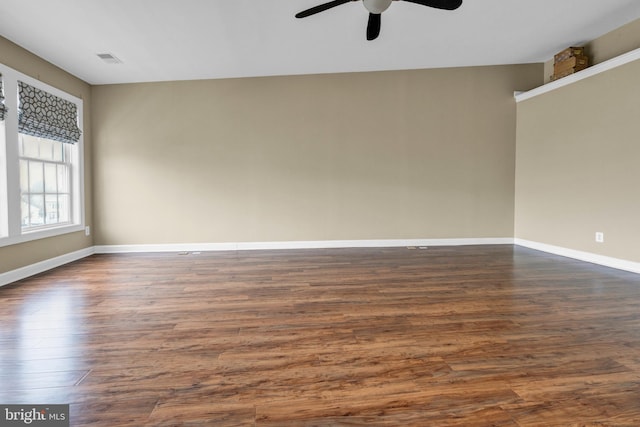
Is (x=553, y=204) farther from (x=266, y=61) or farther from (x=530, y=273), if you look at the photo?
(x=266, y=61)

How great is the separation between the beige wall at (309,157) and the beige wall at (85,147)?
143 millimetres

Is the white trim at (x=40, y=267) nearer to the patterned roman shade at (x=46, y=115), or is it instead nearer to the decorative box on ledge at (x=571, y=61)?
the patterned roman shade at (x=46, y=115)

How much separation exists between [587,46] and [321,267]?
177 inches

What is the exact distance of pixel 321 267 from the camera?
→ 13.2ft

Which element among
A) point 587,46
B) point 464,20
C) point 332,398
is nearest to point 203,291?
point 332,398

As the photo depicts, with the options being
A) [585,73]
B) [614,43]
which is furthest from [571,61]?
[614,43]

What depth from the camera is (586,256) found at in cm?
421

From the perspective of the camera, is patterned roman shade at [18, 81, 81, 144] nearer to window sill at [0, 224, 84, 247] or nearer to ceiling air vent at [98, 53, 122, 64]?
ceiling air vent at [98, 53, 122, 64]

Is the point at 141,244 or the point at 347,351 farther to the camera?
the point at 141,244

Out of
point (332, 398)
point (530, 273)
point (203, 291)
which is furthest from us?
point (530, 273)

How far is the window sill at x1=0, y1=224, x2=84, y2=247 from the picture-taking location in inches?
139

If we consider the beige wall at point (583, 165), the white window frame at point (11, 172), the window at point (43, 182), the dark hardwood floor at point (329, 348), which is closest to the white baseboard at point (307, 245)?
the beige wall at point (583, 165)

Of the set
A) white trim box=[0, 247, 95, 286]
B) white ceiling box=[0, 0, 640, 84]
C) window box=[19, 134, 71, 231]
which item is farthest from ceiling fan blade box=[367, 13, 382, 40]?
white trim box=[0, 247, 95, 286]

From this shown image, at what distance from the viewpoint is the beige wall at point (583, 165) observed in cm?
372
